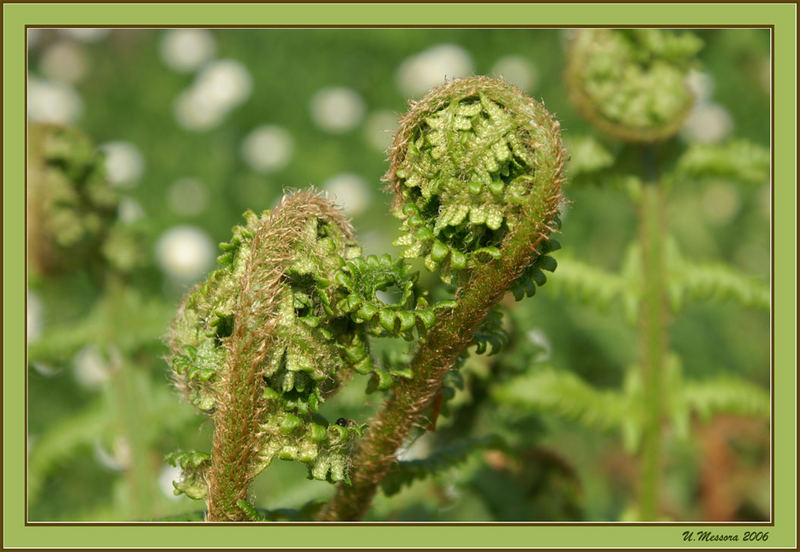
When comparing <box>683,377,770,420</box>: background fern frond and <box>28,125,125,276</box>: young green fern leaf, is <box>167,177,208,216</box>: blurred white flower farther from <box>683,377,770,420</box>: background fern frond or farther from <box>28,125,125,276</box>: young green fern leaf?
<box>683,377,770,420</box>: background fern frond

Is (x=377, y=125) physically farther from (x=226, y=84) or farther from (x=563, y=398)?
(x=563, y=398)

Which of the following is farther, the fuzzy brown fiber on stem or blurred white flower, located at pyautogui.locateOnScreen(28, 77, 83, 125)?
blurred white flower, located at pyautogui.locateOnScreen(28, 77, 83, 125)

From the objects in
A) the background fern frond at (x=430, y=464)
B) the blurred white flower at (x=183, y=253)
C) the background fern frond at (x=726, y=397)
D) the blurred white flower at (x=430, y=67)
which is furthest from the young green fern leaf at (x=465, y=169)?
the blurred white flower at (x=430, y=67)

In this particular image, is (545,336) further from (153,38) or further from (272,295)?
(153,38)

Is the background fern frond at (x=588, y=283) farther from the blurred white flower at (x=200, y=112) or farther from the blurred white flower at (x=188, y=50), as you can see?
the blurred white flower at (x=188, y=50)

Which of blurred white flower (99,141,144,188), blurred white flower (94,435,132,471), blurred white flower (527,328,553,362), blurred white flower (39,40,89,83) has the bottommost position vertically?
blurred white flower (94,435,132,471)

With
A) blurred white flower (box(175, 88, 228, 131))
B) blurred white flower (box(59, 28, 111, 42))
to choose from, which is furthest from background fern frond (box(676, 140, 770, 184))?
blurred white flower (box(59, 28, 111, 42))
